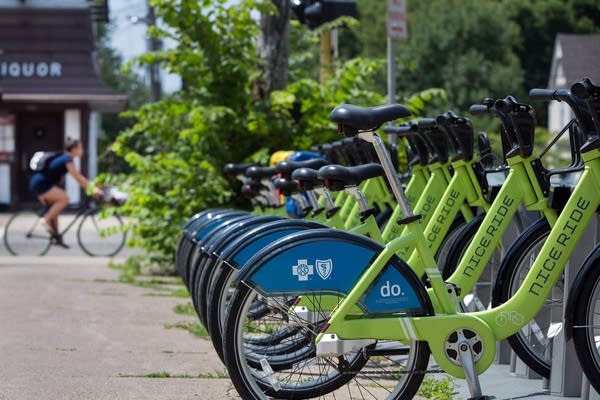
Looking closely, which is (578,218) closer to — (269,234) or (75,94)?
(269,234)

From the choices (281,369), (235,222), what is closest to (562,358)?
(281,369)

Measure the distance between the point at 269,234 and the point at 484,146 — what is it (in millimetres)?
1325

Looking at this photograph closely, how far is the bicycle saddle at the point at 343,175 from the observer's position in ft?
17.5

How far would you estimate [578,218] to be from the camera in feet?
16.4

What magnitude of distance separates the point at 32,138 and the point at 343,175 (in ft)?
103

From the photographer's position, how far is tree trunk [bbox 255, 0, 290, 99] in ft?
46.0

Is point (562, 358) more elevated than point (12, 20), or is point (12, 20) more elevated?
point (12, 20)

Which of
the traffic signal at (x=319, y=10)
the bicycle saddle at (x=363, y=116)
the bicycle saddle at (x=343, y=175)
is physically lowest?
the bicycle saddle at (x=343, y=175)

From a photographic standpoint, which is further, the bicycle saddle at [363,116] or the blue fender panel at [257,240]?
the blue fender panel at [257,240]

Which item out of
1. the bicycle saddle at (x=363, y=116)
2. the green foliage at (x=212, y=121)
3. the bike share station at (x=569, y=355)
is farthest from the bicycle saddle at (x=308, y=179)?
the green foliage at (x=212, y=121)

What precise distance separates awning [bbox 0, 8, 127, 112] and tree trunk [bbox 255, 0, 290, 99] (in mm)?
21912

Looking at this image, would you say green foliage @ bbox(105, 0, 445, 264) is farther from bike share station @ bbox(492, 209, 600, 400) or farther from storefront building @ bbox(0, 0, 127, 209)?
storefront building @ bbox(0, 0, 127, 209)

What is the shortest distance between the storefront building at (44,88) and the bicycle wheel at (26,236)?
16.9m

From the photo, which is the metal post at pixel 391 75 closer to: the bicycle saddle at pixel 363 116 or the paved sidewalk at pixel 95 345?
the paved sidewalk at pixel 95 345
